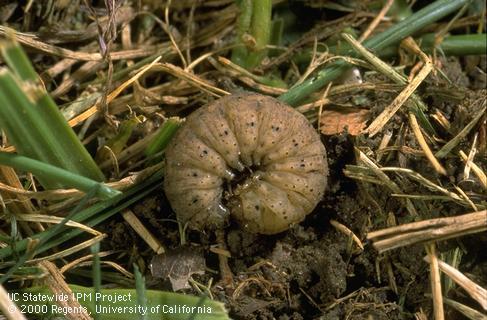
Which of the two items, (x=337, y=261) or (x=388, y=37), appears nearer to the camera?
A: (x=337, y=261)

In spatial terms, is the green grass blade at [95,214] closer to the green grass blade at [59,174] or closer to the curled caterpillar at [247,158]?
the curled caterpillar at [247,158]

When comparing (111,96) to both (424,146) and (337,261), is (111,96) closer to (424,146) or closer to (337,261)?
(337,261)

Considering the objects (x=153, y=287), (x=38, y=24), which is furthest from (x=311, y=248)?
(x=38, y=24)

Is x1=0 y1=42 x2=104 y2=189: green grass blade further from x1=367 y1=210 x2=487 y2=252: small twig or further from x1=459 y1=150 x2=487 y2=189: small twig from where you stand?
x1=459 y1=150 x2=487 y2=189: small twig

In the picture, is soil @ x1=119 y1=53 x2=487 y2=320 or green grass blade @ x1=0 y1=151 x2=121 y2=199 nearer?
green grass blade @ x1=0 y1=151 x2=121 y2=199

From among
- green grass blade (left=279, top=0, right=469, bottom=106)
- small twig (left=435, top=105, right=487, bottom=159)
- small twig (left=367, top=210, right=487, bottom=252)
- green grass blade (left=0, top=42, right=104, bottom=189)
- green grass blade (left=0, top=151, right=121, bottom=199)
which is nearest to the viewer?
green grass blade (left=0, top=42, right=104, bottom=189)

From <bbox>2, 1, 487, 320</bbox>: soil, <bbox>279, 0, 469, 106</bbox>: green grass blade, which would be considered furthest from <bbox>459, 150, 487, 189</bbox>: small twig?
<bbox>279, 0, 469, 106</bbox>: green grass blade

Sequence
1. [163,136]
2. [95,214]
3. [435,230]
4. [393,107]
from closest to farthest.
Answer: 1. [435,230]
2. [95,214]
3. [163,136]
4. [393,107]

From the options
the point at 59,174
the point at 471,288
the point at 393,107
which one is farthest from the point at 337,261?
the point at 59,174
